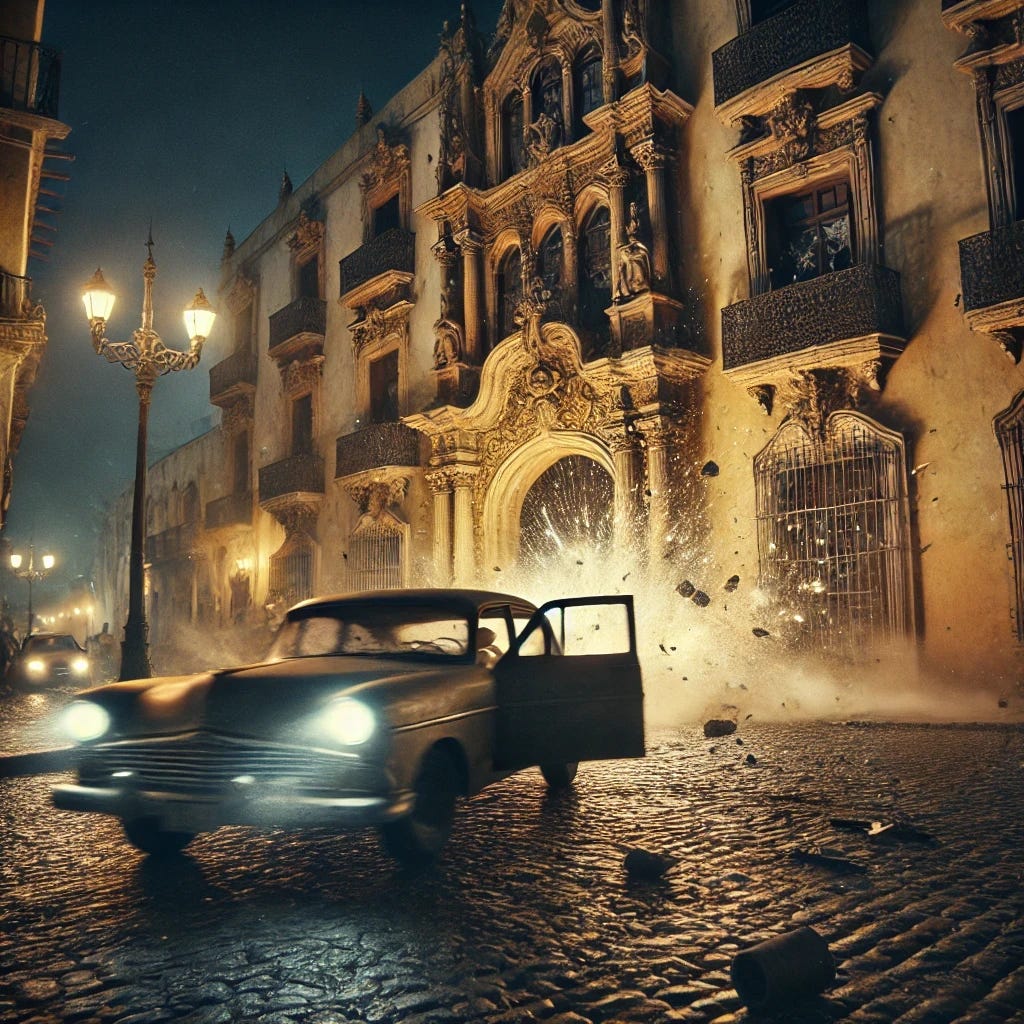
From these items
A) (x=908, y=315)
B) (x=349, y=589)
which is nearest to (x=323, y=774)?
(x=908, y=315)

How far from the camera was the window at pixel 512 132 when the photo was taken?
666 inches

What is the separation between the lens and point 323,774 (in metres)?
3.95

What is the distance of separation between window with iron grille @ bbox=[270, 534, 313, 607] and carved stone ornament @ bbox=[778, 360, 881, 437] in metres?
12.6

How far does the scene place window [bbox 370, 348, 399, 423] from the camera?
63.4 feet

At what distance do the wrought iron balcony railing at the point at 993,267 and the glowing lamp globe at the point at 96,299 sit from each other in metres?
10.1

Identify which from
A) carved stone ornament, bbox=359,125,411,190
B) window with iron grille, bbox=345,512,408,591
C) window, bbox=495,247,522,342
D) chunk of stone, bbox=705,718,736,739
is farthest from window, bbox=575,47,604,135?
chunk of stone, bbox=705,718,736,739

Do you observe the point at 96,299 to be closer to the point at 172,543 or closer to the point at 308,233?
the point at 308,233

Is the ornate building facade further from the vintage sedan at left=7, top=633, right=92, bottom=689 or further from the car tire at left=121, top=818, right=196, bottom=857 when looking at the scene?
the car tire at left=121, top=818, right=196, bottom=857

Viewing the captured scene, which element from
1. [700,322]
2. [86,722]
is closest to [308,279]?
[700,322]

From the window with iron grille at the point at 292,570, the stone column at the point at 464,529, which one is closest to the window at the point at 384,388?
the stone column at the point at 464,529

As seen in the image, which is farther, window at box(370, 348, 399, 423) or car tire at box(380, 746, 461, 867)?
window at box(370, 348, 399, 423)

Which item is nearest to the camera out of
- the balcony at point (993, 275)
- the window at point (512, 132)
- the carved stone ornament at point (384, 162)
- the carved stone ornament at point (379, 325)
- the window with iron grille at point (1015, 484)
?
the balcony at point (993, 275)

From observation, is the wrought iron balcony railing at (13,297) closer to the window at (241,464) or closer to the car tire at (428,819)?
the window at (241,464)

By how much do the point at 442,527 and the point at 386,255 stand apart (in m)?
5.96
